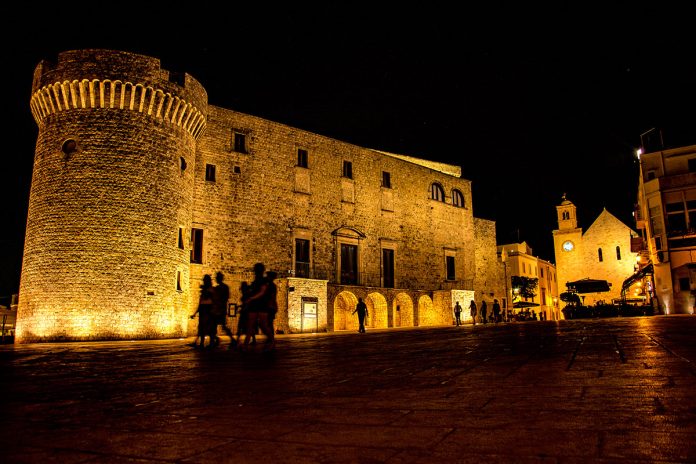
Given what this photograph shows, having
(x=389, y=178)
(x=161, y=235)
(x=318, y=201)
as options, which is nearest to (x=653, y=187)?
(x=389, y=178)

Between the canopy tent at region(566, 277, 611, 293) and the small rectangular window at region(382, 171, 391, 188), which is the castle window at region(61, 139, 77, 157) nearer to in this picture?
the small rectangular window at region(382, 171, 391, 188)

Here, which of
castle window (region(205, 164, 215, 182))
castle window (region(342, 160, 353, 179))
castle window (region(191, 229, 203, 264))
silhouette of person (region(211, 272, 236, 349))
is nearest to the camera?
silhouette of person (region(211, 272, 236, 349))

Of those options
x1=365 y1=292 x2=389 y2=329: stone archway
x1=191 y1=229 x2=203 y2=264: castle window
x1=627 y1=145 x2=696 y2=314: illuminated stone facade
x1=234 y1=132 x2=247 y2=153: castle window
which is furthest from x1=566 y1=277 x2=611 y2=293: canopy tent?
x1=191 y1=229 x2=203 y2=264: castle window

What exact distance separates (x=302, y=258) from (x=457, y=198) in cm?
1437

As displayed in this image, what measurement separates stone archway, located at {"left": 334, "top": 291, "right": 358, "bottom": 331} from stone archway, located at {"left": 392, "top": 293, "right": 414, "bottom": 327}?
9.02 feet

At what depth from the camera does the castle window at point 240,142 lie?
25.0 m

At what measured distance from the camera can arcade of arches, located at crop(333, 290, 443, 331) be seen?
95.1 ft

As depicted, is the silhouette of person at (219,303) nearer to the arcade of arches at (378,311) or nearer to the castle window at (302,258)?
the castle window at (302,258)

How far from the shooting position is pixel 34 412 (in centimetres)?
327

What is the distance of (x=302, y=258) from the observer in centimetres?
2672

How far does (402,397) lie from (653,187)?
35807mm

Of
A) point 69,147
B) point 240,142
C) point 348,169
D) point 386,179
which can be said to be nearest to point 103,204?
point 69,147

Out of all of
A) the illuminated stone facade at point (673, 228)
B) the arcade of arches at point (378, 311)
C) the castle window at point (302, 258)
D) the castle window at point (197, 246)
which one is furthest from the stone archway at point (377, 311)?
the illuminated stone facade at point (673, 228)

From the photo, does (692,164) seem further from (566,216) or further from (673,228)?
(566,216)
